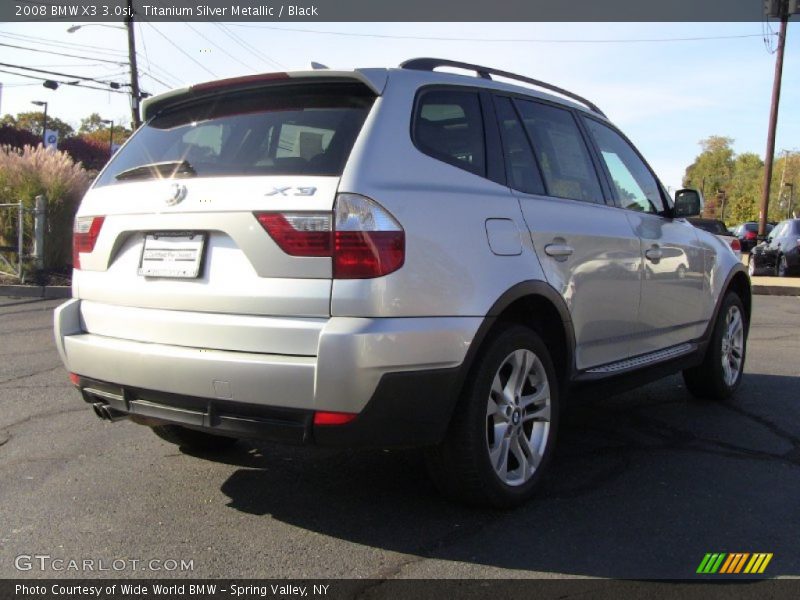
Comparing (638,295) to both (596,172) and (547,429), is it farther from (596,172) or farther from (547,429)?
(547,429)

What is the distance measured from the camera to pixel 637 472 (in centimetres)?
387

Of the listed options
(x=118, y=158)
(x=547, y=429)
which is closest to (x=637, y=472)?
(x=547, y=429)

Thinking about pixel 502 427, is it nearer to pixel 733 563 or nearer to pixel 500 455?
pixel 500 455

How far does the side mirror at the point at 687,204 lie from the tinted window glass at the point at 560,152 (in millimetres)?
1045

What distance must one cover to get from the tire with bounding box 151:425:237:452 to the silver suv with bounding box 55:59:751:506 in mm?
19

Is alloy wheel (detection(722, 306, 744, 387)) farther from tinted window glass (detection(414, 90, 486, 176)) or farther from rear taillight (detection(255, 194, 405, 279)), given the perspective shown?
rear taillight (detection(255, 194, 405, 279))

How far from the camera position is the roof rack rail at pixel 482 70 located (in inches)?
132

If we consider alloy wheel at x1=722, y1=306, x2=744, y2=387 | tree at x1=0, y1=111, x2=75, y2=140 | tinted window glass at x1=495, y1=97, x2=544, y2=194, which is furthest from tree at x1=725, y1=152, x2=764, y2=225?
tinted window glass at x1=495, y1=97, x2=544, y2=194

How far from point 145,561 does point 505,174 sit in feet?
7.30

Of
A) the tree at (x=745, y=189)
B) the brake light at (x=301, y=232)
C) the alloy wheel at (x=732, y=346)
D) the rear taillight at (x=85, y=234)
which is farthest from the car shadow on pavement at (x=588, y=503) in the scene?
the tree at (x=745, y=189)

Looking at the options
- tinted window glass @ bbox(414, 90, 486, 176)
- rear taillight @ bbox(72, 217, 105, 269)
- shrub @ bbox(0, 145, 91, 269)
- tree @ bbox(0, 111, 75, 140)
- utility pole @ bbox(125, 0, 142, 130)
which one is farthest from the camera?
tree @ bbox(0, 111, 75, 140)

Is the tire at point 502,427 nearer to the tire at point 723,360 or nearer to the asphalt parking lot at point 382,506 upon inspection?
the asphalt parking lot at point 382,506

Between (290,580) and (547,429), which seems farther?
(547,429)

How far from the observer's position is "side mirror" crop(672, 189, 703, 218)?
499 cm
